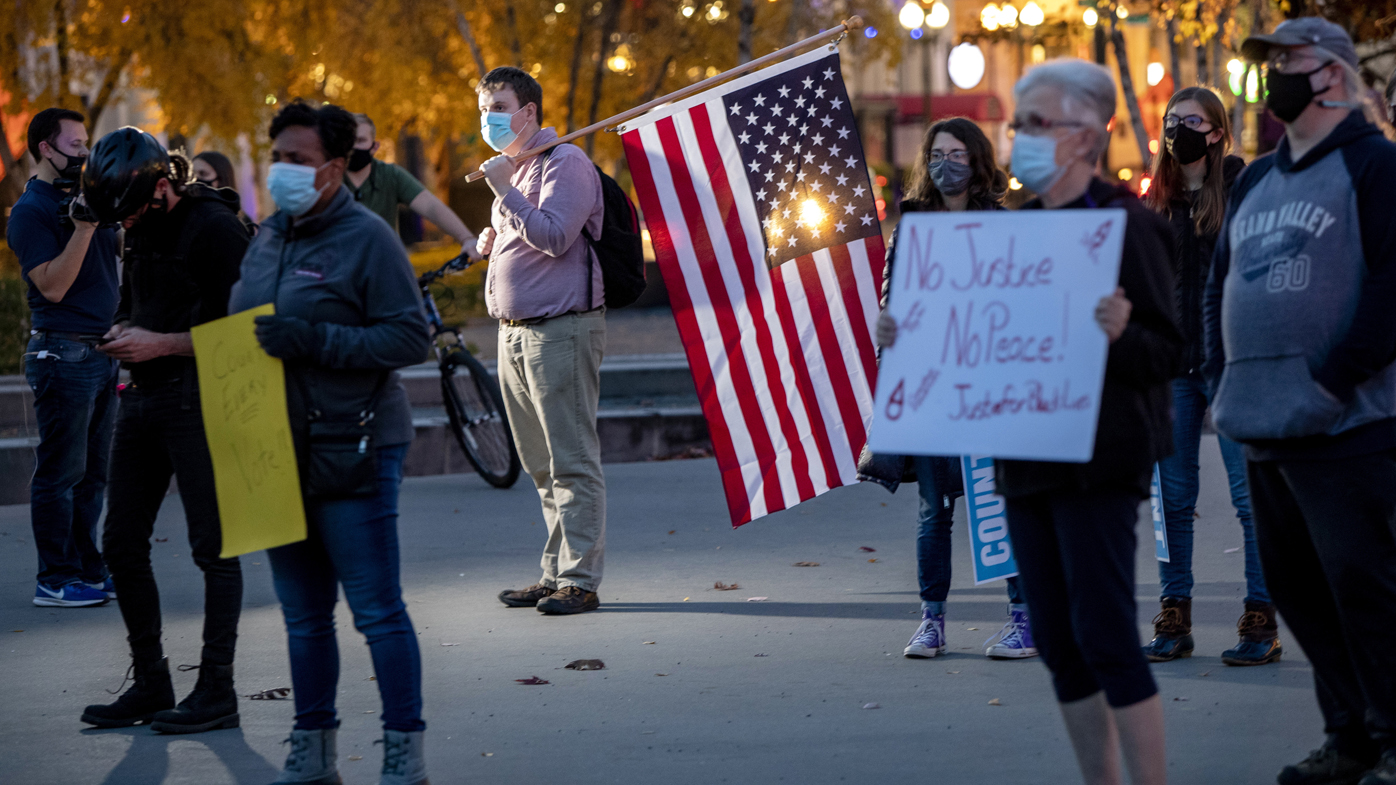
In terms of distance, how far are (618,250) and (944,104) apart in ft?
179

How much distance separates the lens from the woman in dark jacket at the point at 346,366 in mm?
3715

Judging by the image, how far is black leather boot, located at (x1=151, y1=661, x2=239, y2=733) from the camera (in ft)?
15.1

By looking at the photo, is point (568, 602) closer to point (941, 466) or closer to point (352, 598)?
point (941, 466)

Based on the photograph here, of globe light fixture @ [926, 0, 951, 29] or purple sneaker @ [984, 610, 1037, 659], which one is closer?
purple sneaker @ [984, 610, 1037, 659]

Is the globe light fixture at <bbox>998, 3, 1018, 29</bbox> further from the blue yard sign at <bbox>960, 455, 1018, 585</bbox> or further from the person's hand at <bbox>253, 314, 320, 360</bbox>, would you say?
the person's hand at <bbox>253, 314, 320, 360</bbox>

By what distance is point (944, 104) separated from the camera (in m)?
58.8

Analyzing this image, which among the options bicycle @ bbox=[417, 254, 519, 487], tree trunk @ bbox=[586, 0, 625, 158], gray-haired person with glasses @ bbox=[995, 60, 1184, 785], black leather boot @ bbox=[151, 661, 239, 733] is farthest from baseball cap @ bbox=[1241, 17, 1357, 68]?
tree trunk @ bbox=[586, 0, 625, 158]

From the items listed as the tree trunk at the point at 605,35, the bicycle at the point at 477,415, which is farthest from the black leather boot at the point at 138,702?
the tree trunk at the point at 605,35

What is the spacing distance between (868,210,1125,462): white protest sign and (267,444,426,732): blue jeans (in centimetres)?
133

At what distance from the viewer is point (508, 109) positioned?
597 cm

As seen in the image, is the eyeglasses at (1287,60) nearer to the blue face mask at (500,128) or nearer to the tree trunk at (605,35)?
the blue face mask at (500,128)

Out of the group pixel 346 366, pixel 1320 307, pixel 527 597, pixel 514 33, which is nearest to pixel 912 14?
pixel 514 33

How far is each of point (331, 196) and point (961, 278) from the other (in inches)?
64.6

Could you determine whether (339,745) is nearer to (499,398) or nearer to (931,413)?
(931,413)
